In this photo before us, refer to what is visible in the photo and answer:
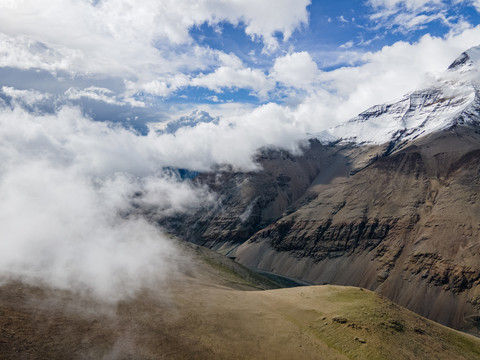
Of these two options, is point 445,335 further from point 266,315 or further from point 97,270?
point 97,270

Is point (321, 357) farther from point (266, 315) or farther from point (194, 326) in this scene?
point (194, 326)

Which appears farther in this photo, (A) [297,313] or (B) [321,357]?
(A) [297,313]

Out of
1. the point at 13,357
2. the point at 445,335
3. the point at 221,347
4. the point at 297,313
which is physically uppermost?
the point at 445,335

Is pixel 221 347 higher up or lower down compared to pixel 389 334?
lower down

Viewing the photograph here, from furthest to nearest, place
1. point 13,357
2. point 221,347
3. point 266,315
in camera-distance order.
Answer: point 266,315, point 221,347, point 13,357

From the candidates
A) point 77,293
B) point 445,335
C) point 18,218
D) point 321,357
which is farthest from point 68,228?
point 445,335

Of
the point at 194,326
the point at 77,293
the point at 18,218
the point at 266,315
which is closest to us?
the point at 194,326

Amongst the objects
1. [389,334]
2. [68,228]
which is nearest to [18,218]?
[68,228]
